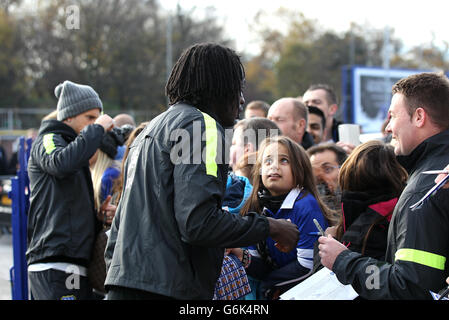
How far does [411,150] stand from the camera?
2.36 m

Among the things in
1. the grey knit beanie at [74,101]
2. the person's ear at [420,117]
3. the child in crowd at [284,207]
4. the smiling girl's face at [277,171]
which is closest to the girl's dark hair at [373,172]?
the child in crowd at [284,207]

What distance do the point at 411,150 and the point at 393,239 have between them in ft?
1.30

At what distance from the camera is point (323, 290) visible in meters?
2.57

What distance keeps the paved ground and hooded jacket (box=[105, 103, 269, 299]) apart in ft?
16.1

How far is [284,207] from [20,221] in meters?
2.23

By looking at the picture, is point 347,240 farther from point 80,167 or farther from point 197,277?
point 80,167

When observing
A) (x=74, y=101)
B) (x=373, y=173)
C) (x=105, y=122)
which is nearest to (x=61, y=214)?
(x=105, y=122)

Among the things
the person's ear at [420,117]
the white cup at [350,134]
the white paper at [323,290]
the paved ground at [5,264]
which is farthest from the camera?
the paved ground at [5,264]

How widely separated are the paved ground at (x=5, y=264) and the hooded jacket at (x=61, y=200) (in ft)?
10.3

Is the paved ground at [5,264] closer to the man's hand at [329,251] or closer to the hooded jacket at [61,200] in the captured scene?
the hooded jacket at [61,200]

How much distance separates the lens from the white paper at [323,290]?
8.34 ft

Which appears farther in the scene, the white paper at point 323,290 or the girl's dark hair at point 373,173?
the girl's dark hair at point 373,173

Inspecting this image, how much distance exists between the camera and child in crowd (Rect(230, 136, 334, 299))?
3.37 meters
